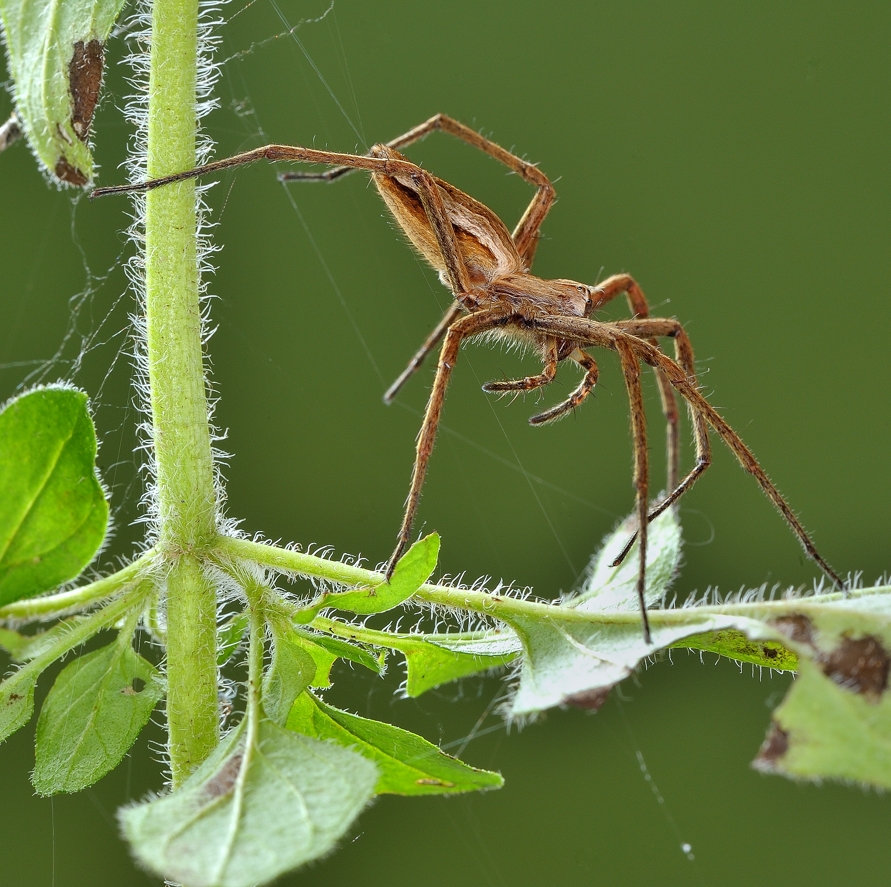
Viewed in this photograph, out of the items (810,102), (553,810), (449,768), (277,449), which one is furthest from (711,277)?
(449,768)

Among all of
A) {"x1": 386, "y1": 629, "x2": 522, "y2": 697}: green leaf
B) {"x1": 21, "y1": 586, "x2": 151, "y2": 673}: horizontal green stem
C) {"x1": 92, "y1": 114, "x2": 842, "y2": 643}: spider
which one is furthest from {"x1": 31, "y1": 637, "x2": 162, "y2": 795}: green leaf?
{"x1": 92, "y1": 114, "x2": 842, "y2": 643}: spider

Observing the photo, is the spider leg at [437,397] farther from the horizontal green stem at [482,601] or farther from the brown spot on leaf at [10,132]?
the brown spot on leaf at [10,132]

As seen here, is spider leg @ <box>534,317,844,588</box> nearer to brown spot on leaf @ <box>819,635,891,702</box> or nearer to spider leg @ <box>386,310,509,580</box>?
spider leg @ <box>386,310,509,580</box>

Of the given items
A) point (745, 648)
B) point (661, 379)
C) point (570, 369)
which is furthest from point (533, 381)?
point (570, 369)

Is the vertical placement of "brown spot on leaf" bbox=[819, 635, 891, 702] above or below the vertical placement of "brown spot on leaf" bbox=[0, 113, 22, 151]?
below

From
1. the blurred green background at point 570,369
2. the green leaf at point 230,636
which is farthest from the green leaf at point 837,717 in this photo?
the blurred green background at point 570,369
